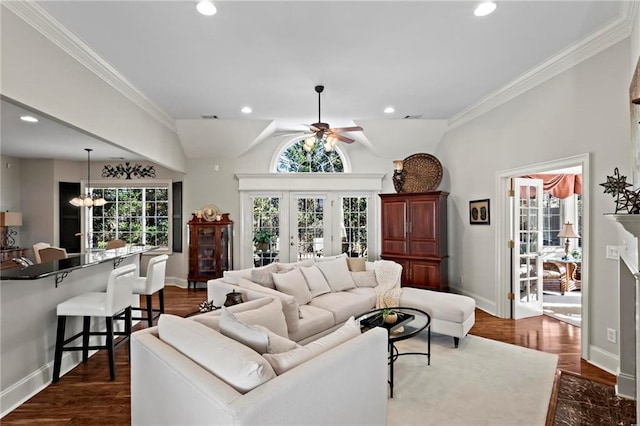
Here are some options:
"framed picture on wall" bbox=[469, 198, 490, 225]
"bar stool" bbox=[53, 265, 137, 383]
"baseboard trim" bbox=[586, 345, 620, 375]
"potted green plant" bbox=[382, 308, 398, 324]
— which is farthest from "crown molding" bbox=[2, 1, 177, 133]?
"baseboard trim" bbox=[586, 345, 620, 375]

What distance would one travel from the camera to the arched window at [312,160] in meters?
6.72

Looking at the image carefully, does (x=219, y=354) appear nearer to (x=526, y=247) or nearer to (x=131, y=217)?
(x=526, y=247)

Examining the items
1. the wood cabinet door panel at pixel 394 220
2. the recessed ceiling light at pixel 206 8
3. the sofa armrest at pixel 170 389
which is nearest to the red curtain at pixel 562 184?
the wood cabinet door panel at pixel 394 220

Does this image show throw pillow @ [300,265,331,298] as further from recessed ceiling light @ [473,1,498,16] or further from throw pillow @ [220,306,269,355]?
recessed ceiling light @ [473,1,498,16]

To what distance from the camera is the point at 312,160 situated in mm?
6758

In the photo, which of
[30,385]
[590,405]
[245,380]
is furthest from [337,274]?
[30,385]

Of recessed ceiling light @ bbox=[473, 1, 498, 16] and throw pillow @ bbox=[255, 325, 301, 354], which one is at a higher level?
recessed ceiling light @ bbox=[473, 1, 498, 16]

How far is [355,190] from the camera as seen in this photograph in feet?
21.5

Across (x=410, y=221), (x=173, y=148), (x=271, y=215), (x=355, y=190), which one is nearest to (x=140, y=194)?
(x=173, y=148)

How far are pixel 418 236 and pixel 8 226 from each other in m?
7.55

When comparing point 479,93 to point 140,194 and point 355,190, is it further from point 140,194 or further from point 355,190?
point 140,194

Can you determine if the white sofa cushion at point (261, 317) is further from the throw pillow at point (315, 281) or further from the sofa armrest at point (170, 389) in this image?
the throw pillow at point (315, 281)

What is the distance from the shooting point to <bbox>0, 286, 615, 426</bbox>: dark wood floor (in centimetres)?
235

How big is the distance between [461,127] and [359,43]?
3.01 meters
